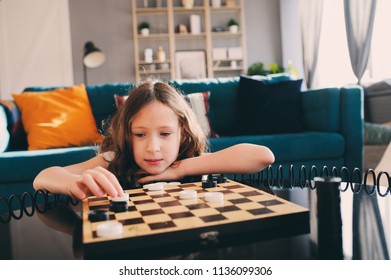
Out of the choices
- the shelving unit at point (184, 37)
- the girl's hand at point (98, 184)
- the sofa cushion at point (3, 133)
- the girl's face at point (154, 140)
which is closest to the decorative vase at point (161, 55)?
the shelving unit at point (184, 37)

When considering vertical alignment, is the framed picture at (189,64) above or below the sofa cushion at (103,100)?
above

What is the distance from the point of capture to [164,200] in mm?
731

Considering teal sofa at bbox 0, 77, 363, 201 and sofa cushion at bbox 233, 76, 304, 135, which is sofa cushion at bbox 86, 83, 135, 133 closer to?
teal sofa at bbox 0, 77, 363, 201

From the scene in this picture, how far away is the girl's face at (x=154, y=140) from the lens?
0.97 metres

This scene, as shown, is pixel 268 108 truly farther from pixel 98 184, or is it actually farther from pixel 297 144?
pixel 98 184

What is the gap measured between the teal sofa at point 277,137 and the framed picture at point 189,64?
2750mm

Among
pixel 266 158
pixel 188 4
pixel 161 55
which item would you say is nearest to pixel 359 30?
pixel 188 4

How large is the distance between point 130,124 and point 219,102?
5.13 feet

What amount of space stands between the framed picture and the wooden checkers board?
473cm

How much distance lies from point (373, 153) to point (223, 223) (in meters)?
2.82

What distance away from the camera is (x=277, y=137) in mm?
2143

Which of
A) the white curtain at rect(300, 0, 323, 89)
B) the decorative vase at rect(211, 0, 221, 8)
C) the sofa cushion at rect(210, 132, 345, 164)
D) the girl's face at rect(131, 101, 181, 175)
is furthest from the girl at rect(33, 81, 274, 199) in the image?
the decorative vase at rect(211, 0, 221, 8)

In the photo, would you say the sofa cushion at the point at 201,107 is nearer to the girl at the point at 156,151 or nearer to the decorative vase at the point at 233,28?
the girl at the point at 156,151

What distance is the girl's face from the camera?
0.97m
